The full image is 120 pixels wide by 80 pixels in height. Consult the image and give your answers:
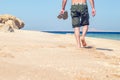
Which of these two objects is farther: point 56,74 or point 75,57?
point 75,57

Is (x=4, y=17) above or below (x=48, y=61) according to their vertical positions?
below

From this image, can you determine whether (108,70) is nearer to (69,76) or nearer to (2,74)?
(69,76)

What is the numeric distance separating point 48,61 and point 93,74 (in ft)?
4.14

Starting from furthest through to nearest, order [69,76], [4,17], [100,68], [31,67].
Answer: [4,17] → [100,68] → [31,67] → [69,76]

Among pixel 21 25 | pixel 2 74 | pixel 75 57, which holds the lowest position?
pixel 21 25

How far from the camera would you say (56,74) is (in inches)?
195

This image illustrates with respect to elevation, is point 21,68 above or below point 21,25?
above

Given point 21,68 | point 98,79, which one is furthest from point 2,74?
point 98,79

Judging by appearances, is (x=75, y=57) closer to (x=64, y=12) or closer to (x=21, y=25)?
(x=64, y=12)

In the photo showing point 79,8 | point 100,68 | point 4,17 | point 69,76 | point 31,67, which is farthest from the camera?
point 4,17

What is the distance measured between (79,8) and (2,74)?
4907mm

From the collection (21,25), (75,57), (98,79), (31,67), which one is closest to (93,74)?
(98,79)

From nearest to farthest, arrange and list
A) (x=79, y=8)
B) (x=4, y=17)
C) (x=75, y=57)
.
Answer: (x=75, y=57) < (x=79, y=8) < (x=4, y=17)

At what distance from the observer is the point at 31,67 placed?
5355 mm
